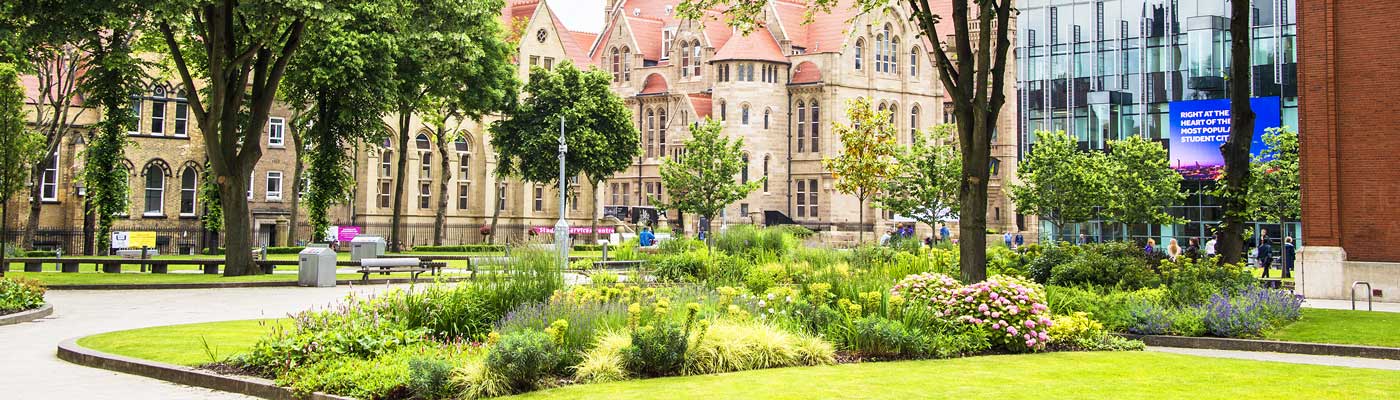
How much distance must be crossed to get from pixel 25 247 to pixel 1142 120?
175 feet

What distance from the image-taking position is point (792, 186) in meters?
93.2

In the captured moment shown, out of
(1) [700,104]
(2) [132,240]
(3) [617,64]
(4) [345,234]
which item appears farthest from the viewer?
(3) [617,64]

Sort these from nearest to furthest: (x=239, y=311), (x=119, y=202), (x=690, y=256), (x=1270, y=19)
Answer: (x=239, y=311) → (x=690, y=256) → (x=119, y=202) → (x=1270, y=19)

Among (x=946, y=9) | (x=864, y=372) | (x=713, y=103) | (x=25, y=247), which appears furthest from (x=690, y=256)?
(x=946, y=9)

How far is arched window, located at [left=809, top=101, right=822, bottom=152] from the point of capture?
9156cm

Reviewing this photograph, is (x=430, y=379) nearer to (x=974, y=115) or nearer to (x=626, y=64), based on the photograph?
(x=974, y=115)

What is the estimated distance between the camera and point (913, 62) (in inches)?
3760

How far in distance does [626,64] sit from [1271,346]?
86420 mm

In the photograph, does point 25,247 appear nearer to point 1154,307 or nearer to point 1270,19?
point 1154,307

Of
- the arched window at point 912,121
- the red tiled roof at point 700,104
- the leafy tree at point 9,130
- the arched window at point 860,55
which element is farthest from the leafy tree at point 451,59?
the arched window at point 912,121

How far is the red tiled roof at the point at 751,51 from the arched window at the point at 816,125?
13.8ft

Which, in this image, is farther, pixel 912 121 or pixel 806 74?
pixel 912 121

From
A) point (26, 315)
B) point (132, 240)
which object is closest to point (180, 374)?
point (26, 315)

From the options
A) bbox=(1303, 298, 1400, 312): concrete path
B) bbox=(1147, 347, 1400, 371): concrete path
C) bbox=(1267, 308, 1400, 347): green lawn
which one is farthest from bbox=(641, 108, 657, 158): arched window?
bbox=(1147, 347, 1400, 371): concrete path
